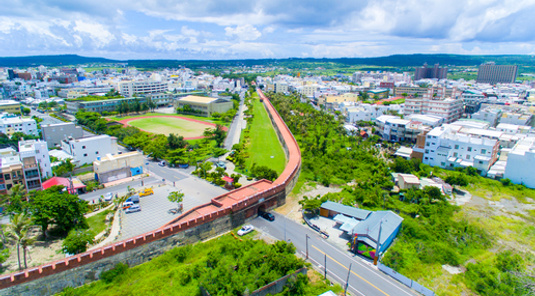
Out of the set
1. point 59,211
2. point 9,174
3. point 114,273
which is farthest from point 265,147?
point 114,273

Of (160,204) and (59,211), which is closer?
(59,211)

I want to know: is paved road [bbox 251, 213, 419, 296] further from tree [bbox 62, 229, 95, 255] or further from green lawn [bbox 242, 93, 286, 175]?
green lawn [bbox 242, 93, 286, 175]

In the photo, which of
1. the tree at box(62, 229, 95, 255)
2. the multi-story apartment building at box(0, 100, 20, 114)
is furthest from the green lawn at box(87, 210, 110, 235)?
the multi-story apartment building at box(0, 100, 20, 114)

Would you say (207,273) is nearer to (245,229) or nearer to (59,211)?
(245,229)

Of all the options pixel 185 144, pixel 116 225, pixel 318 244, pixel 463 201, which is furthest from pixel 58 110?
pixel 463 201

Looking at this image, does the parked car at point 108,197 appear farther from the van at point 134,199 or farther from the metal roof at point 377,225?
the metal roof at point 377,225

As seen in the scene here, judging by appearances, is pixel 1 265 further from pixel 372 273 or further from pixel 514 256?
pixel 514 256
